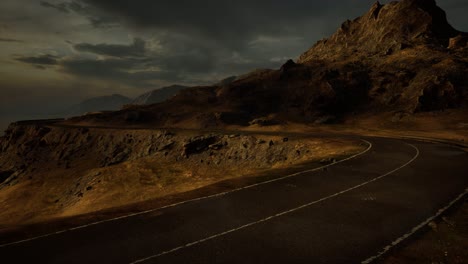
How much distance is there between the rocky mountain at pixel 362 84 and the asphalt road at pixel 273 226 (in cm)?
4908

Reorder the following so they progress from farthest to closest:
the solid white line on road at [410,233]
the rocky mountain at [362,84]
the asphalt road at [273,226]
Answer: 1. the rocky mountain at [362,84]
2. the asphalt road at [273,226]
3. the solid white line on road at [410,233]

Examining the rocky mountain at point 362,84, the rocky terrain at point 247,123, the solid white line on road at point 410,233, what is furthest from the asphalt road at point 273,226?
the rocky mountain at point 362,84

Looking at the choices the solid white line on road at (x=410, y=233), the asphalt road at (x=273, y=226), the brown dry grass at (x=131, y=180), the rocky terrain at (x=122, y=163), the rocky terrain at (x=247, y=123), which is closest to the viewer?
the solid white line on road at (x=410, y=233)

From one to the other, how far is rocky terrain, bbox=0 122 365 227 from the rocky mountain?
50.0 feet

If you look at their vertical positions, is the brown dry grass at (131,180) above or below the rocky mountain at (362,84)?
below

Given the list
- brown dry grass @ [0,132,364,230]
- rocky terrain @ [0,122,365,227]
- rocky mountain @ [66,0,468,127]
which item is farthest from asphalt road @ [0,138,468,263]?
rocky mountain @ [66,0,468,127]

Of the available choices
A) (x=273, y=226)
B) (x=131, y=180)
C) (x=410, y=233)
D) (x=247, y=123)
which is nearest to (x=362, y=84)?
(x=247, y=123)

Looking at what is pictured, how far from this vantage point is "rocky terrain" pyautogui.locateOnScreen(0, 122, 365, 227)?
37.5 metres

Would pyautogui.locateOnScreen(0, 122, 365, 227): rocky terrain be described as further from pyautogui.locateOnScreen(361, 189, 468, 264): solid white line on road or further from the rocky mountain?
the rocky mountain

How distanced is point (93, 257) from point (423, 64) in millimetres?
77422

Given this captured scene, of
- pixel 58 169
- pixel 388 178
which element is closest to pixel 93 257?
pixel 388 178

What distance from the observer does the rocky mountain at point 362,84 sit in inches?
2586

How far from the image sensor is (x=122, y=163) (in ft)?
176

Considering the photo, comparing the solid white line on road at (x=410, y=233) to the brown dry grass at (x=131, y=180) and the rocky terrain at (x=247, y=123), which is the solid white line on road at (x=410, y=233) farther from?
the brown dry grass at (x=131, y=180)
